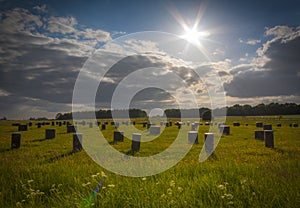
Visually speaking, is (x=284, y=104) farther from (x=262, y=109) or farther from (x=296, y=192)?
(x=296, y=192)

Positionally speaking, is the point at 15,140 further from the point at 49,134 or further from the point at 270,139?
the point at 270,139

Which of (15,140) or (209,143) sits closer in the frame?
(209,143)

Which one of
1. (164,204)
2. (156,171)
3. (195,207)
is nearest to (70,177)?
(156,171)

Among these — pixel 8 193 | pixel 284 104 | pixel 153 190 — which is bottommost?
pixel 8 193

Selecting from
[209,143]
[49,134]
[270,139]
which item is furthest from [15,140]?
[270,139]

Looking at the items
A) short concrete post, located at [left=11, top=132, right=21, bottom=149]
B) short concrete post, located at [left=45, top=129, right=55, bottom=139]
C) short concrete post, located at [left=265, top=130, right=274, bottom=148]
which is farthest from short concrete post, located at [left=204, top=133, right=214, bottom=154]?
short concrete post, located at [left=45, top=129, right=55, bottom=139]

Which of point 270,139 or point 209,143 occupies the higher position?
point 270,139

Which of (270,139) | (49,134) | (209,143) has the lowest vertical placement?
(49,134)

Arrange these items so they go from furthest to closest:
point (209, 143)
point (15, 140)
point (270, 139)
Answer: point (15, 140)
point (270, 139)
point (209, 143)

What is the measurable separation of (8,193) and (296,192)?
18.3 ft

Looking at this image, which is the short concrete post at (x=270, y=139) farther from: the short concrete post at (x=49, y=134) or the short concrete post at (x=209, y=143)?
the short concrete post at (x=49, y=134)

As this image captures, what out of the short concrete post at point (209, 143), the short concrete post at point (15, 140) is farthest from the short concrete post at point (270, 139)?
the short concrete post at point (15, 140)

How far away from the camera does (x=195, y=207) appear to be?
3.73 metres

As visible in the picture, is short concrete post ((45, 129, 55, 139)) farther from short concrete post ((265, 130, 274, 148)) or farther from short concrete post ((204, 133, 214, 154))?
short concrete post ((265, 130, 274, 148))
